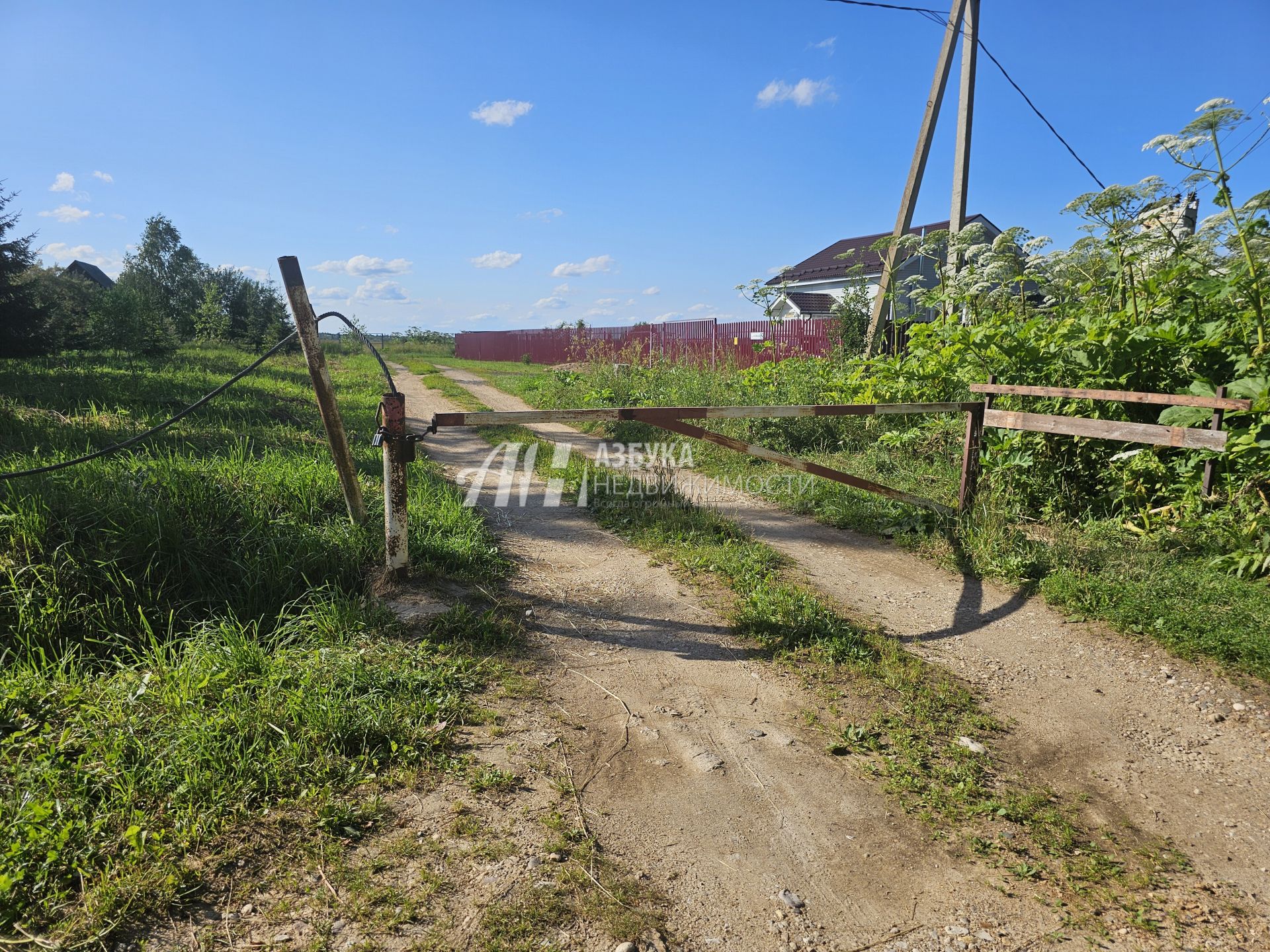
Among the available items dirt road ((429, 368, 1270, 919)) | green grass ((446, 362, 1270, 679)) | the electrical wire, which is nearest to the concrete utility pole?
green grass ((446, 362, 1270, 679))

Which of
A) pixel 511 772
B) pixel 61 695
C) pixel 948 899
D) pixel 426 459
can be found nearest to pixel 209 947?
pixel 511 772

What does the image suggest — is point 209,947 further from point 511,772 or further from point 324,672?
point 324,672

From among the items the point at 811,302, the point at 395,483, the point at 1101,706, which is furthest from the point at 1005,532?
the point at 811,302

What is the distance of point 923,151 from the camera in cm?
907

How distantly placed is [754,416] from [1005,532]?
7.10 feet

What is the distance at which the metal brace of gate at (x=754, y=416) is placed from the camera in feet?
11.6

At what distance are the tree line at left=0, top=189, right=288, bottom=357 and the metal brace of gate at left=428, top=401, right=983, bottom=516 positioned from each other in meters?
15.1

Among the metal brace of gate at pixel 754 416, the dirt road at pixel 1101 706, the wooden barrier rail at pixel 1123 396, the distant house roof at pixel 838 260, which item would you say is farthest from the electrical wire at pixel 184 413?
the distant house roof at pixel 838 260

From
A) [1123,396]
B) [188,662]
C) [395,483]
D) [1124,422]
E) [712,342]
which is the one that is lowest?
[188,662]

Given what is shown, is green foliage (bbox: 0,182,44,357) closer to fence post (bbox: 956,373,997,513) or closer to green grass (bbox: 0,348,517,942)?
green grass (bbox: 0,348,517,942)

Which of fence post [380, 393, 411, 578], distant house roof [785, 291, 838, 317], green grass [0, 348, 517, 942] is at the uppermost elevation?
distant house roof [785, 291, 838, 317]

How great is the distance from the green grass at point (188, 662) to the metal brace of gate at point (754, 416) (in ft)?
3.50

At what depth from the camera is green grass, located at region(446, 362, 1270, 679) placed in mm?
3436

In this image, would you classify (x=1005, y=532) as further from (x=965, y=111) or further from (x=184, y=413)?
(x=965, y=111)
